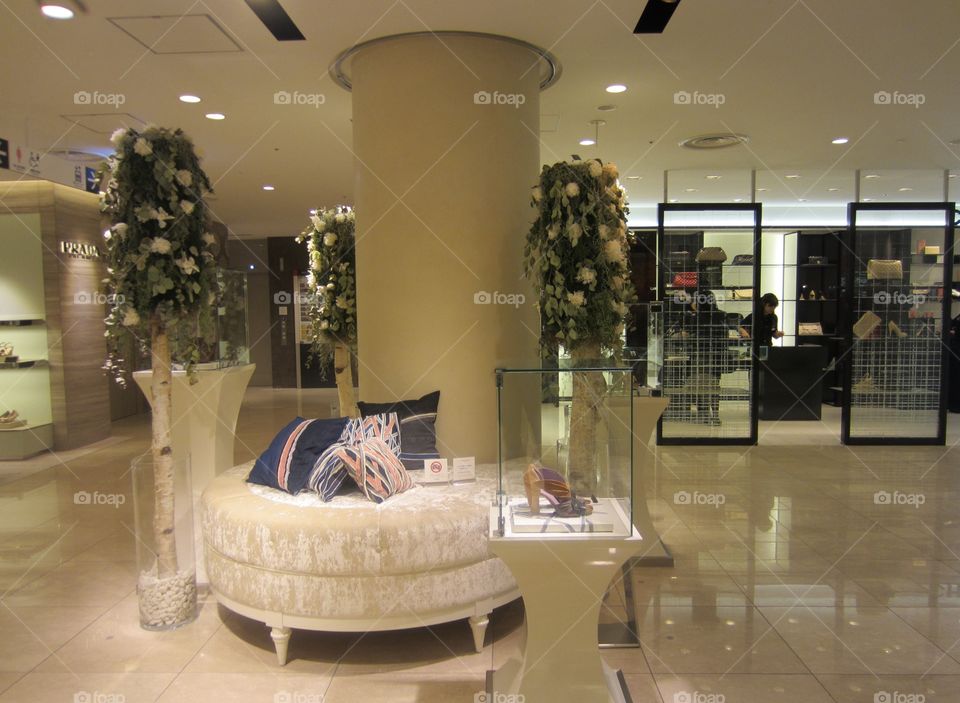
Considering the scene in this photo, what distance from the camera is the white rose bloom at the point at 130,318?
3.32m

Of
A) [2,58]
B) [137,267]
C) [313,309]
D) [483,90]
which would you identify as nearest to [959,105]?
[483,90]

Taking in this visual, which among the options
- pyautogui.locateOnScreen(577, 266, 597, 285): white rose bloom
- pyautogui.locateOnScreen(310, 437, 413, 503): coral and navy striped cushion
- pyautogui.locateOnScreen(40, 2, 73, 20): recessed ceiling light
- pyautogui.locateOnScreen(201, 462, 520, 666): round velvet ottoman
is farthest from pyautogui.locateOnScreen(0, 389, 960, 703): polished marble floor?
pyautogui.locateOnScreen(40, 2, 73, 20): recessed ceiling light

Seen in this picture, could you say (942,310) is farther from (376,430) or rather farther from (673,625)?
(376,430)

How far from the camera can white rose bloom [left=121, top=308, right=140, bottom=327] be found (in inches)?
131

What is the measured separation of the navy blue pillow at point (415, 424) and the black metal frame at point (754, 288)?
4384 mm

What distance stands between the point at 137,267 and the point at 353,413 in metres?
2.85

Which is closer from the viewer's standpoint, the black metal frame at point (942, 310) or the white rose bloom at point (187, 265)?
the white rose bloom at point (187, 265)

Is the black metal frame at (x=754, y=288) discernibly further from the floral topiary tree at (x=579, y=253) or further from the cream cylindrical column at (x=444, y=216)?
the floral topiary tree at (x=579, y=253)

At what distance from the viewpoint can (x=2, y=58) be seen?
4.01m

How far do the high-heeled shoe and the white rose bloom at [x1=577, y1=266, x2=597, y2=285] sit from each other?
135 cm

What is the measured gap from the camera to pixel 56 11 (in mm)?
3414

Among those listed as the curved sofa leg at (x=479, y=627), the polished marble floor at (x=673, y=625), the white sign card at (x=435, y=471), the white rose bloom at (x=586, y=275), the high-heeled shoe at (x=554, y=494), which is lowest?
the polished marble floor at (x=673, y=625)

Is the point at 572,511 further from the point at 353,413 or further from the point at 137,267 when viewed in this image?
the point at 353,413

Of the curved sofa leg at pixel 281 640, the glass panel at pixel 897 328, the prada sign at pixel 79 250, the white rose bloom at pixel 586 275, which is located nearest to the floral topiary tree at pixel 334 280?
the white rose bloom at pixel 586 275
